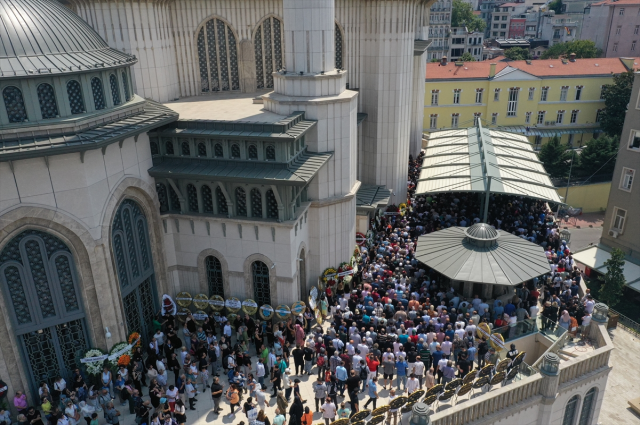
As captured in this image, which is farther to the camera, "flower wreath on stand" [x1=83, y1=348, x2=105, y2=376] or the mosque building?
"flower wreath on stand" [x1=83, y1=348, x2=105, y2=376]

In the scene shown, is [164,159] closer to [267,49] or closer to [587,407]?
[267,49]

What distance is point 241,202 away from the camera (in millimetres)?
21797

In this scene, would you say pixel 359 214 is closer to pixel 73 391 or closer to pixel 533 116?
pixel 73 391

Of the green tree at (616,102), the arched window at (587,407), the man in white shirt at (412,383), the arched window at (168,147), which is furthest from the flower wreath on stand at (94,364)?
the green tree at (616,102)

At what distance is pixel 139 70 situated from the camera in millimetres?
27047

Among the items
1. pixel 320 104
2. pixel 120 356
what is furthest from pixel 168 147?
pixel 120 356

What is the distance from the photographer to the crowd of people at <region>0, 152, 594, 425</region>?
1709 cm

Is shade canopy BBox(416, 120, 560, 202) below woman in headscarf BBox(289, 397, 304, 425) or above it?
above

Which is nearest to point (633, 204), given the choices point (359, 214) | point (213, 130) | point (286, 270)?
point (359, 214)

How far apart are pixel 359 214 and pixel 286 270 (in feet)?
33.0

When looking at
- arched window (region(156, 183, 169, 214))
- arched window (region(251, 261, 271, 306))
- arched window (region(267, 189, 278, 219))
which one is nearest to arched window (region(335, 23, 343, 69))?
arched window (region(267, 189, 278, 219))

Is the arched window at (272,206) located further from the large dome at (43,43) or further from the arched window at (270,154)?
the large dome at (43,43)

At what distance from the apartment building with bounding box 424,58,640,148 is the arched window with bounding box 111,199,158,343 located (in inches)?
1846

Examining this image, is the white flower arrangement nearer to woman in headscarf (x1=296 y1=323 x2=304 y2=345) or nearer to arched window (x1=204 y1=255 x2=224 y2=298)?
arched window (x1=204 y1=255 x2=224 y2=298)
